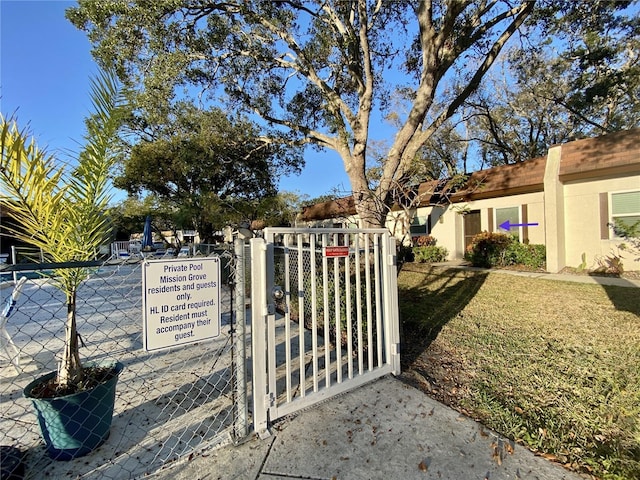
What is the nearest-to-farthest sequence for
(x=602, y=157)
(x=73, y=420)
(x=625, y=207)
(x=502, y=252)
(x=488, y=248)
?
(x=73, y=420) → (x=602, y=157) → (x=625, y=207) → (x=502, y=252) → (x=488, y=248)

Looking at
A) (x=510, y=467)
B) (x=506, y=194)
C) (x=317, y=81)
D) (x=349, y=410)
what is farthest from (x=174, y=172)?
(x=510, y=467)

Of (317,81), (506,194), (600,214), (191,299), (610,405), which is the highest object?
(317,81)

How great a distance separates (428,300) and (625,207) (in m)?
6.64

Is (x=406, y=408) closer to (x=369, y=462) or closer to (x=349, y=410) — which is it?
(x=349, y=410)

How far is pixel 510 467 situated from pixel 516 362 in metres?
1.93

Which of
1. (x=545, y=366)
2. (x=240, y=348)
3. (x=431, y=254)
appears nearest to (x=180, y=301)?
(x=240, y=348)

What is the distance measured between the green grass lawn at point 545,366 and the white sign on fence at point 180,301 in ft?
7.27

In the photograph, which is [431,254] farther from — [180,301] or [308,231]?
[180,301]

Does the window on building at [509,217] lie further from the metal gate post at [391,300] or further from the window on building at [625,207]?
the metal gate post at [391,300]

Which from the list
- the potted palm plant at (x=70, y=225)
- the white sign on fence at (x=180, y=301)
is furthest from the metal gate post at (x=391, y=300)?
the potted palm plant at (x=70, y=225)

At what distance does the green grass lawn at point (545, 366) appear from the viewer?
7.51 feet

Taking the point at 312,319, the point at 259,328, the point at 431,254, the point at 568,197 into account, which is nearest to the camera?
the point at 259,328

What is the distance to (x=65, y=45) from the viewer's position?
5.84 m

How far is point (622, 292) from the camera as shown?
259 inches
